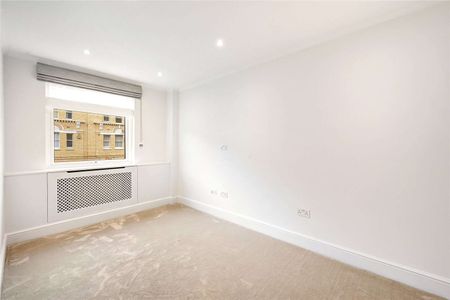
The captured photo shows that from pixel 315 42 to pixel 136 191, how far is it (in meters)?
3.69

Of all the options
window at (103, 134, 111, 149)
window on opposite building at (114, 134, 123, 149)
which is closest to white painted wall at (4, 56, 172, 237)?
window at (103, 134, 111, 149)

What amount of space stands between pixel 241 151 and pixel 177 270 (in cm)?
181

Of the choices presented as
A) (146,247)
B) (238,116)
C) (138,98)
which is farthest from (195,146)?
(146,247)

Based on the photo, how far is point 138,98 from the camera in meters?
3.83

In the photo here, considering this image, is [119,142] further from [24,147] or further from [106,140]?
[24,147]

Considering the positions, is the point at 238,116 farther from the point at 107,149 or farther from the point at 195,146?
the point at 107,149

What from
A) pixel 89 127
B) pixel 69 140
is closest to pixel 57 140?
pixel 69 140

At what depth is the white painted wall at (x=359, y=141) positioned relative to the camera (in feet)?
5.56

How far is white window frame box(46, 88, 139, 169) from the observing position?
2916 mm

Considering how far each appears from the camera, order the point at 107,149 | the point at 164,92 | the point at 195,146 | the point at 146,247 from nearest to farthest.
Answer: the point at 146,247
the point at 107,149
the point at 195,146
the point at 164,92

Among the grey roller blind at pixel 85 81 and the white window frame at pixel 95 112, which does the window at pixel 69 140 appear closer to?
the white window frame at pixel 95 112

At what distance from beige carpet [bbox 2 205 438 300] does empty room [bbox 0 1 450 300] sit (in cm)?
2

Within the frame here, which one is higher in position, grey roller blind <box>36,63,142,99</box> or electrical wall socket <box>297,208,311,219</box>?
grey roller blind <box>36,63,142,99</box>

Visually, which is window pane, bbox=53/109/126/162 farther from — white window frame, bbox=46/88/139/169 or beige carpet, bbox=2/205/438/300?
beige carpet, bbox=2/205/438/300
